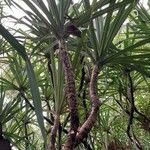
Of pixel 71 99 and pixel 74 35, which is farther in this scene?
pixel 74 35

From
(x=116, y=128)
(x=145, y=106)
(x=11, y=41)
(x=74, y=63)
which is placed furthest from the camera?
(x=116, y=128)

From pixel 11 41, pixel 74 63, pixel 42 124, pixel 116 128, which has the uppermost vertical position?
pixel 116 128

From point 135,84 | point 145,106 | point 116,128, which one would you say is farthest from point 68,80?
point 116,128

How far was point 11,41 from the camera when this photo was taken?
66 cm

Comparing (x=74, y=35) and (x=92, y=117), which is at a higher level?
(x=74, y=35)

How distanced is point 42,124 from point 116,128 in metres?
2.29

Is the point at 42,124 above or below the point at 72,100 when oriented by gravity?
below

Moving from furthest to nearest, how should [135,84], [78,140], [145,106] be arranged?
[145,106] < [135,84] < [78,140]

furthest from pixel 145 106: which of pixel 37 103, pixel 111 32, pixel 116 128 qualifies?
pixel 37 103

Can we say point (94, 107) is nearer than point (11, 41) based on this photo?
No

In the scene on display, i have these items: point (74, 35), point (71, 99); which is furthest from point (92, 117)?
point (74, 35)

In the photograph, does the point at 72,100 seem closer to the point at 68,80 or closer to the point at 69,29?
the point at 68,80

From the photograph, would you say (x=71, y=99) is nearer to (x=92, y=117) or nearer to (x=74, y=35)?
(x=92, y=117)

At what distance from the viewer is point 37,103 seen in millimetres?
679
